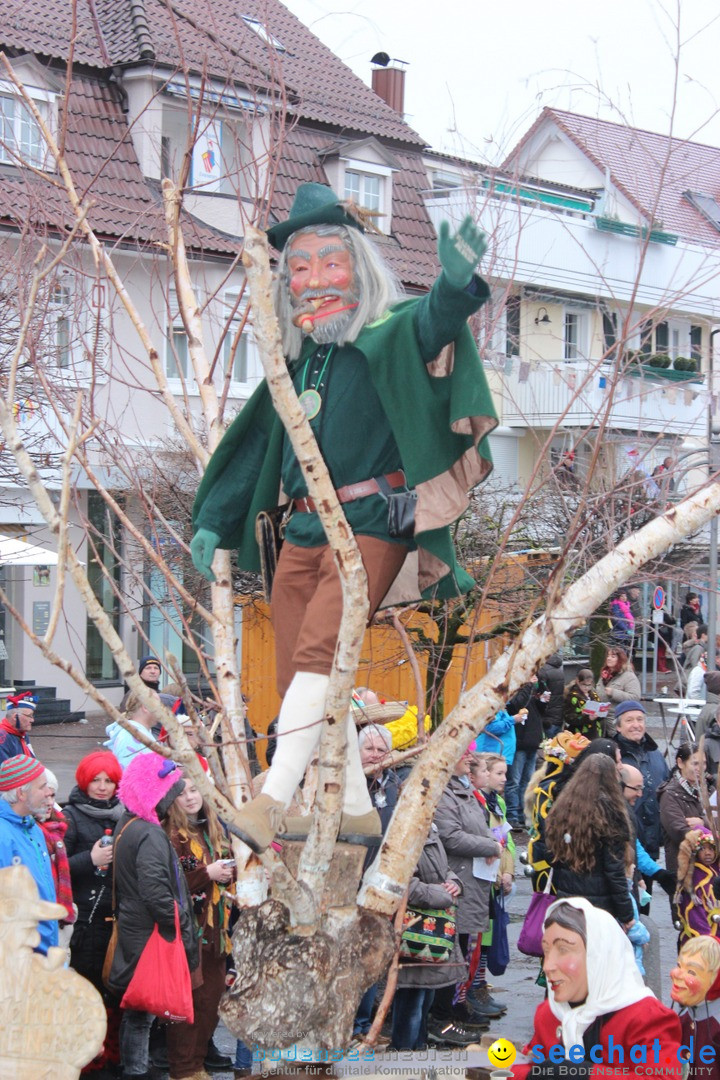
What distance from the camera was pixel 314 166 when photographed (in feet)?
56.0

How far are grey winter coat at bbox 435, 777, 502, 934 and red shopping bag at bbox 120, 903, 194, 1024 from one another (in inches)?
65.5

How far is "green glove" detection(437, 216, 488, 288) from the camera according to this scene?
7.94ft

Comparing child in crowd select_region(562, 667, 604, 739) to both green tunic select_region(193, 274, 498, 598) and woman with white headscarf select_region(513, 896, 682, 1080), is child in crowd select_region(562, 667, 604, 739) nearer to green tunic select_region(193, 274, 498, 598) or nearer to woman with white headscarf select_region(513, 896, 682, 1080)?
woman with white headscarf select_region(513, 896, 682, 1080)

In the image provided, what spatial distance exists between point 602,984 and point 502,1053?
1.31 feet

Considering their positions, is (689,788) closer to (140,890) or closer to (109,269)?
(140,890)

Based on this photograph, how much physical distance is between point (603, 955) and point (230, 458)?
2053mm

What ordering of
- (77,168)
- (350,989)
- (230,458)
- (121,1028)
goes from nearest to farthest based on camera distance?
(350,989) → (230,458) → (121,1028) → (77,168)

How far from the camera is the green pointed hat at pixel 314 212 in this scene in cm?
300

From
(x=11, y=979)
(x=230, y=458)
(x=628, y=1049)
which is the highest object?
(x=230, y=458)

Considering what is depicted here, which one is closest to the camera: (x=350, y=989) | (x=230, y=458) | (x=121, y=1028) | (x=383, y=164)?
(x=350, y=989)

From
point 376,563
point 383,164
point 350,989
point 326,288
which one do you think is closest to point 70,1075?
point 350,989

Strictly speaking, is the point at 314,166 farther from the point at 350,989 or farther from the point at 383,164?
the point at 350,989

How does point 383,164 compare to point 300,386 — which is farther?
point 383,164

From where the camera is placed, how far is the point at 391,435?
2.98 meters
